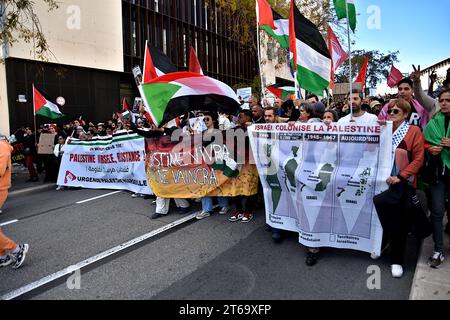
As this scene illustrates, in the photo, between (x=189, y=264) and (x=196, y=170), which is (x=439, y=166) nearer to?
(x=189, y=264)

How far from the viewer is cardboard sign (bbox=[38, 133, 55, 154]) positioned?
33.0 ft

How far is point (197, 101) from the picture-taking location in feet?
18.5

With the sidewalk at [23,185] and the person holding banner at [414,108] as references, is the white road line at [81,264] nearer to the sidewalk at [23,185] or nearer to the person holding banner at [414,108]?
the person holding banner at [414,108]

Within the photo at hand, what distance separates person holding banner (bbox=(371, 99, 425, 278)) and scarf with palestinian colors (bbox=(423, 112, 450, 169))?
13 centimetres

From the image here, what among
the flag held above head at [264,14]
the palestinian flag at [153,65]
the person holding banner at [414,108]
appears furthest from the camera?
the flag held above head at [264,14]

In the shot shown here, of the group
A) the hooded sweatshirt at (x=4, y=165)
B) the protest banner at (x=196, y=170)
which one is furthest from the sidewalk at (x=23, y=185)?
the hooded sweatshirt at (x=4, y=165)

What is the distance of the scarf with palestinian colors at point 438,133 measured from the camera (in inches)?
136

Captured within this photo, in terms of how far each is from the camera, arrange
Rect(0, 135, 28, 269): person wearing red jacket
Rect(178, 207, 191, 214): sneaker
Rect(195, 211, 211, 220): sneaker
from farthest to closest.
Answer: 1. Rect(178, 207, 191, 214): sneaker
2. Rect(195, 211, 211, 220): sneaker
3. Rect(0, 135, 28, 269): person wearing red jacket

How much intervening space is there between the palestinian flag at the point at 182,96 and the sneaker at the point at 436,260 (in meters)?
3.59

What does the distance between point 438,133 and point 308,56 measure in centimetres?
230

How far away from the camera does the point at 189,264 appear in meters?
3.85

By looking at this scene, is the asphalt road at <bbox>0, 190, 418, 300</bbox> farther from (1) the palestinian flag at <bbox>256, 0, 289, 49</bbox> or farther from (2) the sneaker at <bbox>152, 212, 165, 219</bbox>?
(1) the palestinian flag at <bbox>256, 0, 289, 49</bbox>

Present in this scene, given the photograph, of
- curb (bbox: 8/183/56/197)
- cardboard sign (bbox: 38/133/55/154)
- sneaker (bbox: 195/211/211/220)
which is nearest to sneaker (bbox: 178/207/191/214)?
sneaker (bbox: 195/211/211/220)
